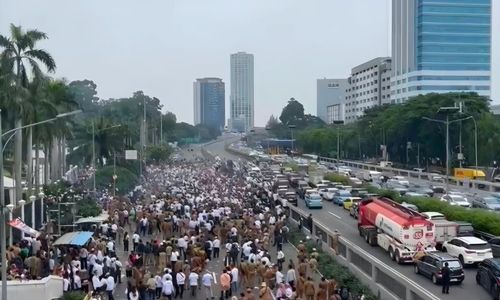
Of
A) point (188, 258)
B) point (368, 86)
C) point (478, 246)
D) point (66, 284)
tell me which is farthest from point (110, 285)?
point (368, 86)

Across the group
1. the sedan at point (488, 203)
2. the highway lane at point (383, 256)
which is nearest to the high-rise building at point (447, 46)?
the highway lane at point (383, 256)

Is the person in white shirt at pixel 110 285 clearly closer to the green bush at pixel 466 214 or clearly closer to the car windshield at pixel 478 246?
the car windshield at pixel 478 246

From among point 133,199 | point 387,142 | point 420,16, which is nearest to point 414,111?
point 387,142

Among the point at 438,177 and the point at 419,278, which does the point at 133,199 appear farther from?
the point at 438,177

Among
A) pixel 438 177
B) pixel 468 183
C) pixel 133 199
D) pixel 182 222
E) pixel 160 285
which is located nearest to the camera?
pixel 160 285

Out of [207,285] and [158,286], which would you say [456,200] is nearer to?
[207,285]

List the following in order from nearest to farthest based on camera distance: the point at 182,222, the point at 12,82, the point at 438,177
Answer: the point at 182,222 → the point at 12,82 → the point at 438,177

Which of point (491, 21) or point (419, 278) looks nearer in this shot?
point (419, 278)
